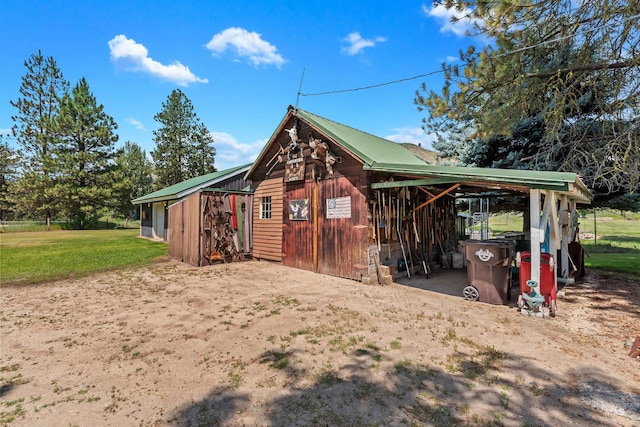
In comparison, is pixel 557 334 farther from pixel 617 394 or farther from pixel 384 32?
pixel 384 32

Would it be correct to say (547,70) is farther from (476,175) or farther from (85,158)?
(85,158)

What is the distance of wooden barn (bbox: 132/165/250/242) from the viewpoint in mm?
15586

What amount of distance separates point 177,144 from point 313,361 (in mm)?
36035

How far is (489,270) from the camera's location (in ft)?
19.0

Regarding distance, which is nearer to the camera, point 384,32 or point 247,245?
point 384,32

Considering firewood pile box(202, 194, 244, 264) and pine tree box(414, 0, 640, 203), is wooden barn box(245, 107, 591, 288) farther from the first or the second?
pine tree box(414, 0, 640, 203)

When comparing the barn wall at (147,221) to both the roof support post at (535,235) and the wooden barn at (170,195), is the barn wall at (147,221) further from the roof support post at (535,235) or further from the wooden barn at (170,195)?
the roof support post at (535,235)

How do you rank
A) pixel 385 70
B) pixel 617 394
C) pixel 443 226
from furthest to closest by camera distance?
1. pixel 443 226
2. pixel 385 70
3. pixel 617 394

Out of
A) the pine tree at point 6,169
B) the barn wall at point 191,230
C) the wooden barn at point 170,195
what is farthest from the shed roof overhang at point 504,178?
the pine tree at point 6,169

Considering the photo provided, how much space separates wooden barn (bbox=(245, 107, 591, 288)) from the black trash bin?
3.40ft

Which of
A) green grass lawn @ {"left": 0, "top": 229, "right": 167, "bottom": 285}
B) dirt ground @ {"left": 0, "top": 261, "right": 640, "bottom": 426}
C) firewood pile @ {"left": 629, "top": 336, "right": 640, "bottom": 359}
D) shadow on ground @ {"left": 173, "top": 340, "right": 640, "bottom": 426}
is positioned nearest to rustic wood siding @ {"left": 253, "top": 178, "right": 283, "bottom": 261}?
dirt ground @ {"left": 0, "top": 261, "right": 640, "bottom": 426}

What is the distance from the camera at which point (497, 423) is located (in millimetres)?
2408

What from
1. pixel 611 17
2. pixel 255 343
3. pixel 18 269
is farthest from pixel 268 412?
pixel 18 269

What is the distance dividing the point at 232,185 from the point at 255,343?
12.8 m
